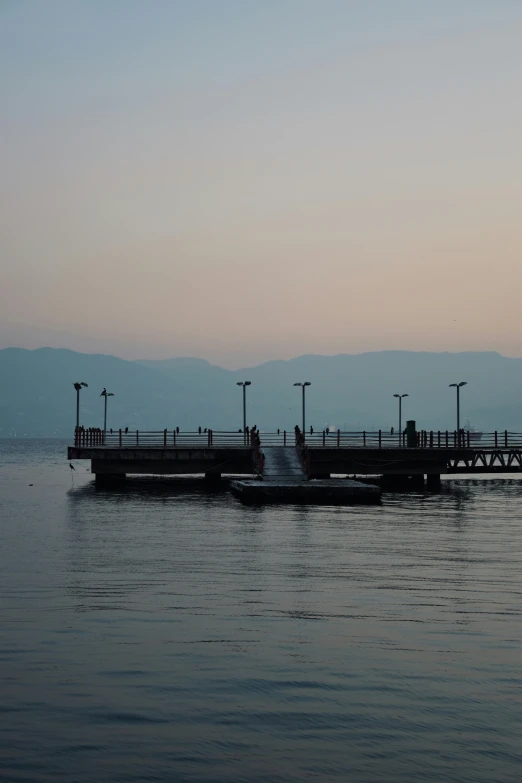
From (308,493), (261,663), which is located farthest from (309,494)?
(261,663)

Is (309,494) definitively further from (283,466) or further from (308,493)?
(283,466)

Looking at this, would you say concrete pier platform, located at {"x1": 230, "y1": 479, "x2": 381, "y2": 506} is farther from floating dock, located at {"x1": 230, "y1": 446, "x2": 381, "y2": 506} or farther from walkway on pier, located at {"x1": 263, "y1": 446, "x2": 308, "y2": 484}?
walkway on pier, located at {"x1": 263, "y1": 446, "x2": 308, "y2": 484}

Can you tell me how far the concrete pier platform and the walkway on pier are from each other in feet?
14.0

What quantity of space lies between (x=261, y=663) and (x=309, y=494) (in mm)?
40041

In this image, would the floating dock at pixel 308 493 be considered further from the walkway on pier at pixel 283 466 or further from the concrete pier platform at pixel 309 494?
the walkway on pier at pixel 283 466

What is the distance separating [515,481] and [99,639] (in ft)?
241

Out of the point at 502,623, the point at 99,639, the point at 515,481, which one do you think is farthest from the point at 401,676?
the point at 515,481

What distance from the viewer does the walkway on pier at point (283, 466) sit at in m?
61.6

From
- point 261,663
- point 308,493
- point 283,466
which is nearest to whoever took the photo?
point 261,663

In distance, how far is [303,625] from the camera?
19.1m

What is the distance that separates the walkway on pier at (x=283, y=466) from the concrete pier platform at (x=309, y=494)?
4252 millimetres

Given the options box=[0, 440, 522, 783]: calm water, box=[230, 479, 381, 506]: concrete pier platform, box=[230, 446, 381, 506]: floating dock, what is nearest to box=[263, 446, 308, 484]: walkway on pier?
box=[230, 446, 381, 506]: floating dock

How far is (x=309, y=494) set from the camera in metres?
55.8

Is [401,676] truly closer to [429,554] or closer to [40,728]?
[40,728]
